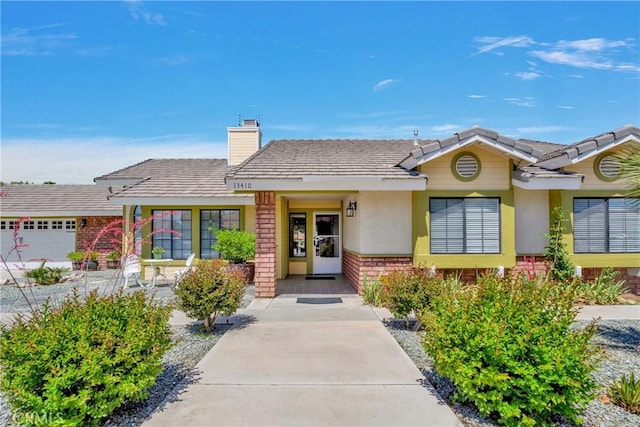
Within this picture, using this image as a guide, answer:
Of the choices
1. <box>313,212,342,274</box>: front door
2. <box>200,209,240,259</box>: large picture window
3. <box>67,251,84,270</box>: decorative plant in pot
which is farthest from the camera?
<box>67,251,84,270</box>: decorative plant in pot

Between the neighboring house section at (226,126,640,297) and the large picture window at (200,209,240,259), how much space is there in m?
4.23

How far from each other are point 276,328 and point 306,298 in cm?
314

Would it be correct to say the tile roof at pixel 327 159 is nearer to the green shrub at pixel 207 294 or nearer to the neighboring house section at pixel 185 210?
the neighboring house section at pixel 185 210

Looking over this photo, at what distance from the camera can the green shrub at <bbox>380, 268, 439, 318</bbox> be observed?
697 cm

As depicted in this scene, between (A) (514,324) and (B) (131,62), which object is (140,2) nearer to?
(B) (131,62)

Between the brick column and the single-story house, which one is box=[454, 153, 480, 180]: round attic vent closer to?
the single-story house

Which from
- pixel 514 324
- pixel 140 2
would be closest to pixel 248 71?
pixel 140 2

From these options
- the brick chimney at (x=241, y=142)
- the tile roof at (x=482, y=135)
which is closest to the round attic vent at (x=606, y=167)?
the tile roof at (x=482, y=135)

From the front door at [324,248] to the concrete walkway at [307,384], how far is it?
764 centimetres

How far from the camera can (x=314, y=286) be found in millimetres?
12469

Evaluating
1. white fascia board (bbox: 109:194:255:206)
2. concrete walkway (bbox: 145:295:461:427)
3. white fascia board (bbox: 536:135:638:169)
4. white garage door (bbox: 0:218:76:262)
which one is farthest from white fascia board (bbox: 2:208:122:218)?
white fascia board (bbox: 536:135:638:169)

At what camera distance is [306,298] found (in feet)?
34.6

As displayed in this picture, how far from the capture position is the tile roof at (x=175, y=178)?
14.2 meters

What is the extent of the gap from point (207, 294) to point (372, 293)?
458cm
